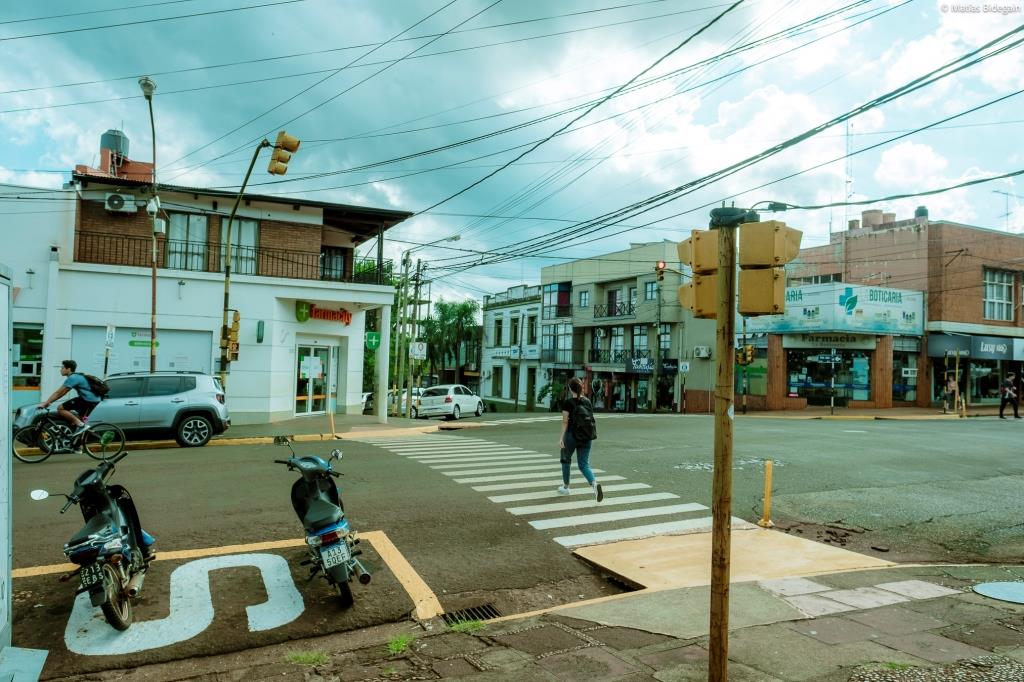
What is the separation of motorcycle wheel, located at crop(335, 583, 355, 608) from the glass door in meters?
18.2

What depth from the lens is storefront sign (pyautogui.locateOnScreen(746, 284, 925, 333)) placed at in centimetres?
3509

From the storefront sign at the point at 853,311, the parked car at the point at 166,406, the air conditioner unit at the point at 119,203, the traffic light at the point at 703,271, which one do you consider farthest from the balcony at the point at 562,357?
the traffic light at the point at 703,271

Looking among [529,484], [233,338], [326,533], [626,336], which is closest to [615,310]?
[626,336]

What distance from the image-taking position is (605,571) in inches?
276

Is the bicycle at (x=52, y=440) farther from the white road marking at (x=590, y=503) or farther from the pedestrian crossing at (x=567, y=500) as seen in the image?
the white road marking at (x=590, y=503)

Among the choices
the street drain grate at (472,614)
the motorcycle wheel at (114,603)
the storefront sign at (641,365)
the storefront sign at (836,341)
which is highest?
the storefront sign at (836,341)

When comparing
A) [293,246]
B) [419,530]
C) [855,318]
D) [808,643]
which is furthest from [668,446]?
[855,318]

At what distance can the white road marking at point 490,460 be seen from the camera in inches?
510

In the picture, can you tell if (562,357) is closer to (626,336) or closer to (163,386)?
(626,336)

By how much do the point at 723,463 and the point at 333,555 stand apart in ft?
10.8

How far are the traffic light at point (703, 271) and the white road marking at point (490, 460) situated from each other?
8952 mm

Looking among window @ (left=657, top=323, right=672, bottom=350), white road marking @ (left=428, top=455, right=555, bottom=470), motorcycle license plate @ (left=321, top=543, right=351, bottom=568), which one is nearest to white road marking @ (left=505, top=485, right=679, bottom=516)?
white road marking @ (left=428, top=455, right=555, bottom=470)

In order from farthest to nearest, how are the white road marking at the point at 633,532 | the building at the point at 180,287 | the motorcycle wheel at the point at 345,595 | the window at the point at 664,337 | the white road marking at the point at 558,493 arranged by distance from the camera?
the window at the point at 664,337 < the building at the point at 180,287 < the white road marking at the point at 558,493 < the white road marking at the point at 633,532 < the motorcycle wheel at the point at 345,595

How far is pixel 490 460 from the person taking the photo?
14.0m
